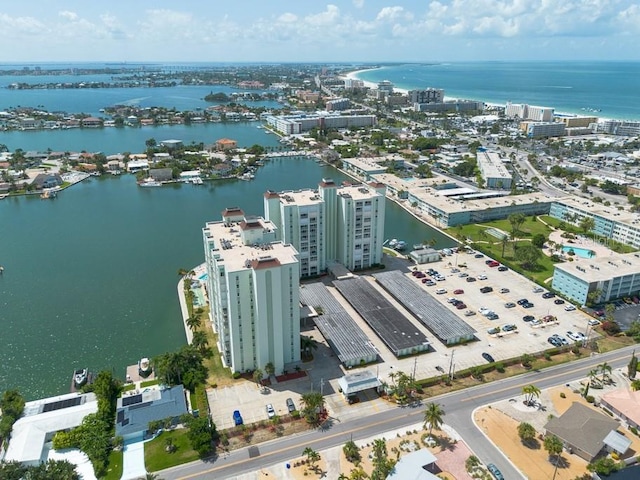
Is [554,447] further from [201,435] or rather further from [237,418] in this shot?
[201,435]

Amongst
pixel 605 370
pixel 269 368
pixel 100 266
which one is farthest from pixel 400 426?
pixel 100 266

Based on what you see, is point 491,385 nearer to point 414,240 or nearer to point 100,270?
point 414,240

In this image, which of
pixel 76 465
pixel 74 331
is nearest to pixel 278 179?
pixel 74 331

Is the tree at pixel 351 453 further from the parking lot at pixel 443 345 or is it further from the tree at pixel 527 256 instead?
the tree at pixel 527 256

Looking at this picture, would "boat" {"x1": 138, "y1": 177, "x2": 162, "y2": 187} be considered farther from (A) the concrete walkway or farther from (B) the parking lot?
(A) the concrete walkway

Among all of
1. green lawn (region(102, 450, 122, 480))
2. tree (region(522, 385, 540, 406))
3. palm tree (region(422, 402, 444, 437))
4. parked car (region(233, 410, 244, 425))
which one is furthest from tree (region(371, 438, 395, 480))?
green lawn (region(102, 450, 122, 480))
